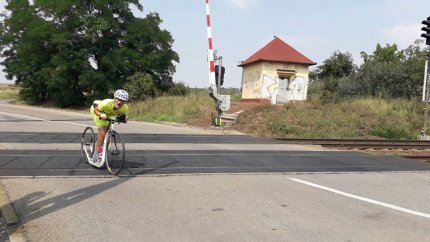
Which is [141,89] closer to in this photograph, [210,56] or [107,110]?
[210,56]

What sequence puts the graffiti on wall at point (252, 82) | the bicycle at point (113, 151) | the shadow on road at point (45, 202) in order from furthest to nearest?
1. the graffiti on wall at point (252, 82)
2. the bicycle at point (113, 151)
3. the shadow on road at point (45, 202)

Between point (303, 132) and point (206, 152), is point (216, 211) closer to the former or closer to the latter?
A: point (206, 152)

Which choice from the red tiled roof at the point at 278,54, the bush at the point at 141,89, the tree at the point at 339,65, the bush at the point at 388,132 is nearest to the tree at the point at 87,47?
the bush at the point at 141,89

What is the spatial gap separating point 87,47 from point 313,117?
23829mm

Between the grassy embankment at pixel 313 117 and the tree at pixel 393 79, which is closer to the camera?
the grassy embankment at pixel 313 117

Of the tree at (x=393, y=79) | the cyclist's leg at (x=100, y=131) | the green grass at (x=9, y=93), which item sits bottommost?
the cyclist's leg at (x=100, y=131)

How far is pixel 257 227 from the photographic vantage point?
17.6 ft

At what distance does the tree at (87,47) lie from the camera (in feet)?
124

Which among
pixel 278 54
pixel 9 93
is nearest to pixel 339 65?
pixel 278 54

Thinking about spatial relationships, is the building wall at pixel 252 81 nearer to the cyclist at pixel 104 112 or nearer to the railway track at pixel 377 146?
the railway track at pixel 377 146

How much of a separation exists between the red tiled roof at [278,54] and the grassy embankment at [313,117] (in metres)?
6.17

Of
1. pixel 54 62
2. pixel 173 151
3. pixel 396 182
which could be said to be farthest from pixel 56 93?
pixel 396 182

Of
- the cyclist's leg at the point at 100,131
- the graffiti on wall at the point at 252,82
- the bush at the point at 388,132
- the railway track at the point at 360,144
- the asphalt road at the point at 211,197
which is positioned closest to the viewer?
the asphalt road at the point at 211,197

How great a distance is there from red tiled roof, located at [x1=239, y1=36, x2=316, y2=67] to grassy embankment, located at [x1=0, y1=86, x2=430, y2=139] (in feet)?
20.2
